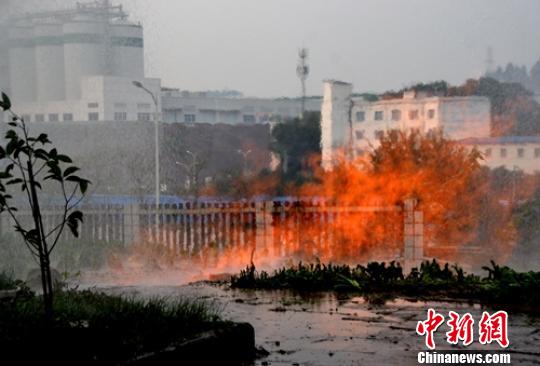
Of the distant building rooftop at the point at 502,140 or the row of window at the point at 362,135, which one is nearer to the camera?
the row of window at the point at 362,135

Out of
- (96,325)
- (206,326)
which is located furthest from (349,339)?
(96,325)

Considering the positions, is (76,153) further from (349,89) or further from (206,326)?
(206,326)

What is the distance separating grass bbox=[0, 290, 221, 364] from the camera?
607cm

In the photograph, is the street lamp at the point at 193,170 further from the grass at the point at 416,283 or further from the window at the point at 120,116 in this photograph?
the grass at the point at 416,283

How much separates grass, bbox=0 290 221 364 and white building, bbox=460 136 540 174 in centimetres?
1987

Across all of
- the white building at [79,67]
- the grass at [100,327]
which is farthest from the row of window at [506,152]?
the grass at [100,327]

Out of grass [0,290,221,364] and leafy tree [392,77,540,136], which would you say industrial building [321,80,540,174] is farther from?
grass [0,290,221,364]

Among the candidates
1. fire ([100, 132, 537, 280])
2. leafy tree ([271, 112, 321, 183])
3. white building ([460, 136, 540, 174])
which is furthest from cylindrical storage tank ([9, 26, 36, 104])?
white building ([460, 136, 540, 174])

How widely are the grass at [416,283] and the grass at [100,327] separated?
446cm

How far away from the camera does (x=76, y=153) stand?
2544 centimetres

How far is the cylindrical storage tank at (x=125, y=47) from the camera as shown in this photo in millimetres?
Answer: 28266

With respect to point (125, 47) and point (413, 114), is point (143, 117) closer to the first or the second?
point (125, 47)

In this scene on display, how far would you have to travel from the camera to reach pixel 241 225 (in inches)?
746

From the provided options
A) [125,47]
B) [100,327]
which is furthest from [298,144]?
[100,327]
